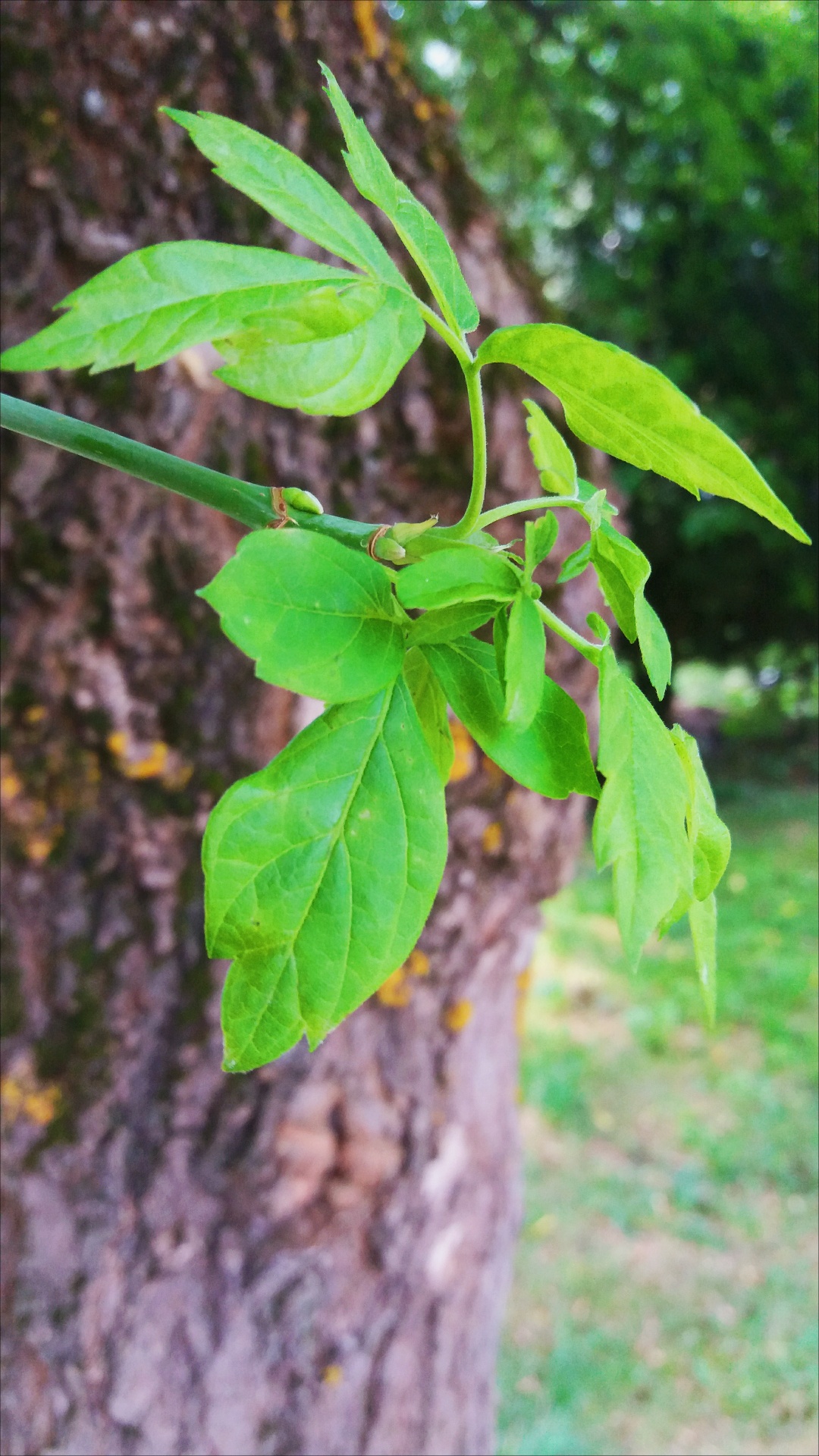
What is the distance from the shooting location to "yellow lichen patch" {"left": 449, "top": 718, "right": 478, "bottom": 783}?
1044mm

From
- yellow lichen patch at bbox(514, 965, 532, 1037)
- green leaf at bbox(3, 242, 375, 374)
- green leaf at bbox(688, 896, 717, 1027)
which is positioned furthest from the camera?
yellow lichen patch at bbox(514, 965, 532, 1037)

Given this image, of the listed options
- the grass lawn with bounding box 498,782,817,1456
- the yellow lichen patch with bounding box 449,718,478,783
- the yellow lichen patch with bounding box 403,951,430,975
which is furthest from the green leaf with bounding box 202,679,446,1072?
the grass lawn with bounding box 498,782,817,1456

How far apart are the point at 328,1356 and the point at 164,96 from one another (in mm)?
1412

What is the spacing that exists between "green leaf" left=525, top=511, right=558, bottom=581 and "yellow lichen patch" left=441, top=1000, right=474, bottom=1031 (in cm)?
95

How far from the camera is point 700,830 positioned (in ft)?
1.20

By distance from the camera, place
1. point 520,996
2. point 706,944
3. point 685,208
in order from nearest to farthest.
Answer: point 706,944 < point 520,996 < point 685,208

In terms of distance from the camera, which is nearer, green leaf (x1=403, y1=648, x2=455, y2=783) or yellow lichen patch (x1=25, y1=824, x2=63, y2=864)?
green leaf (x1=403, y1=648, x2=455, y2=783)

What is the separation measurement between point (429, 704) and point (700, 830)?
0.12m

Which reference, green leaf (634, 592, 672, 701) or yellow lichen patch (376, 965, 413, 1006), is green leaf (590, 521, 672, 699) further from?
yellow lichen patch (376, 965, 413, 1006)

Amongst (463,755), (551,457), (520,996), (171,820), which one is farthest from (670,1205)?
(551,457)

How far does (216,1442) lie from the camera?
1064 millimetres

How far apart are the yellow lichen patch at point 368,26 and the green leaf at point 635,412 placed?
103cm

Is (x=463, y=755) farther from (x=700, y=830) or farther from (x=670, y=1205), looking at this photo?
(x=670, y=1205)

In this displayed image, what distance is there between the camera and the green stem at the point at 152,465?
0.33m
